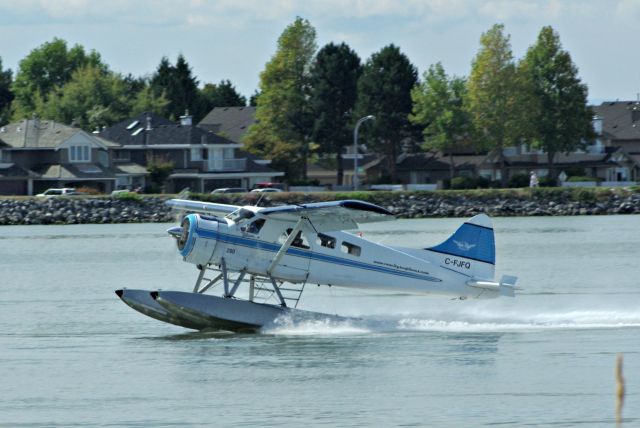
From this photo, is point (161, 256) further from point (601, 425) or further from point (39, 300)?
point (601, 425)

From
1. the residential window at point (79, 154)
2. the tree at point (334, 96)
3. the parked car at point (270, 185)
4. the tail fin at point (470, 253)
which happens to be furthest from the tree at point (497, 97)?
the tail fin at point (470, 253)

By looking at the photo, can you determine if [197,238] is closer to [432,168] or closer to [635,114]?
[432,168]

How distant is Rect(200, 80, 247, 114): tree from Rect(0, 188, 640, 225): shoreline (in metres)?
51.6

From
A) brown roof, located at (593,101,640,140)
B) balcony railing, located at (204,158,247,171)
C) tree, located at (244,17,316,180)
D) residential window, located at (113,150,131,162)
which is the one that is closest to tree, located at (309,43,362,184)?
tree, located at (244,17,316,180)

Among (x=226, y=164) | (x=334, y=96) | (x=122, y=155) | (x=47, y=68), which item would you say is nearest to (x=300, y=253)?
(x=226, y=164)

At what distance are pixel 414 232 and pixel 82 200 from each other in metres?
17.7

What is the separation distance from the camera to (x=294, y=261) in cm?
1831

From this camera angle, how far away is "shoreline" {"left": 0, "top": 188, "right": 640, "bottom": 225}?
181ft

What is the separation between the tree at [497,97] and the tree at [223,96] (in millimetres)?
36844

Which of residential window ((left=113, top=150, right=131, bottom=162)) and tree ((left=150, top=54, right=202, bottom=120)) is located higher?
tree ((left=150, top=54, right=202, bottom=120))

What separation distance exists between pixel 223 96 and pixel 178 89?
7.54 meters

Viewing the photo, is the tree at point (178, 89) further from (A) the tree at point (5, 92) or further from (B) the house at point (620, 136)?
(B) the house at point (620, 136)

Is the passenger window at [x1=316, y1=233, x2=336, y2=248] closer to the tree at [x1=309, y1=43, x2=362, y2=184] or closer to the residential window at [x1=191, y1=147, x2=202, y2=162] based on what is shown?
the residential window at [x1=191, y1=147, x2=202, y2=162]

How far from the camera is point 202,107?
105m
